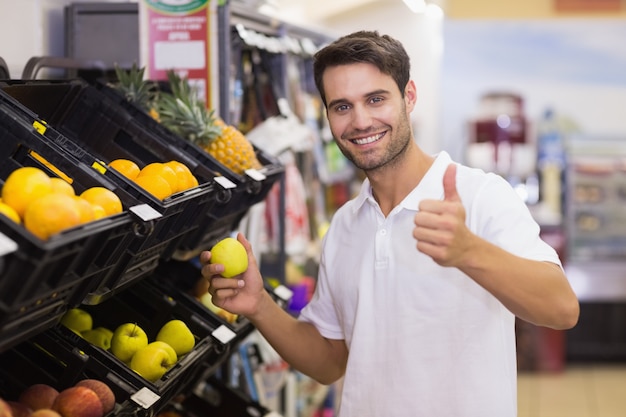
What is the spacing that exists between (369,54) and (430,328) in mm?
761

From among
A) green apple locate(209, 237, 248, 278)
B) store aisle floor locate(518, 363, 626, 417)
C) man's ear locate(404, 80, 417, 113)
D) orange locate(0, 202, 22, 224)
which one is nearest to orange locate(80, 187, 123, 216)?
orange locate(0, 202, 22, 224)

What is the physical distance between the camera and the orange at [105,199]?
6.62 feet

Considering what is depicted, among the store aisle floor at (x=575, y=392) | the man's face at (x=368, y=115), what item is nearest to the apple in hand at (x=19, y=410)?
the man's face at (x=368, y=115)

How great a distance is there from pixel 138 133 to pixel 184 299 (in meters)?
0.54

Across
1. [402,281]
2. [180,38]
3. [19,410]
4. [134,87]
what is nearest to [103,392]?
[19,410]

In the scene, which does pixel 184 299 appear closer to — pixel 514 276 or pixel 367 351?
pixel 367 351

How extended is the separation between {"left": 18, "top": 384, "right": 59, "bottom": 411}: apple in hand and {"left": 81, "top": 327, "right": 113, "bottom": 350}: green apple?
17.7 inches

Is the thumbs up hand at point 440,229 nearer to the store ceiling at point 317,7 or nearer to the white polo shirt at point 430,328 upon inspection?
the white polo shirt at point 430,328

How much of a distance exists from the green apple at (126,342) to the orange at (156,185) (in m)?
0.46

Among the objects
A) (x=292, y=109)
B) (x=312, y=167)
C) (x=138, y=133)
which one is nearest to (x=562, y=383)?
(x=312, y=167)

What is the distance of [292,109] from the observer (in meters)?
5.10

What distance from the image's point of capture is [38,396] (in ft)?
6.93

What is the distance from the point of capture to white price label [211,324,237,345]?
2.72 m

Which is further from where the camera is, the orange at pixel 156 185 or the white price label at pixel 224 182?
the white price label at pixel 224 182
